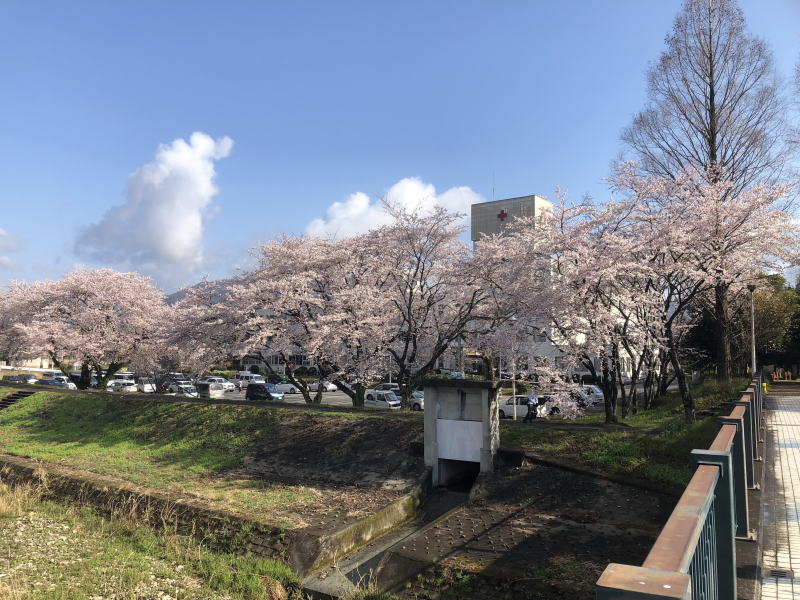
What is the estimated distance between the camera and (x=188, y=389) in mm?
42094

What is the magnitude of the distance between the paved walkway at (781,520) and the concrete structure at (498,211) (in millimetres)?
70571

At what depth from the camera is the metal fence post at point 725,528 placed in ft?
11.8

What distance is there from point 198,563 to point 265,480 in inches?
183

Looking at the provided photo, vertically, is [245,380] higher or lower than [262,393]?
lower

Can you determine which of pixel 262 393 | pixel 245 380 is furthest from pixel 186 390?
pixel 245 380

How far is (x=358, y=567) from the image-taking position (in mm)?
10375

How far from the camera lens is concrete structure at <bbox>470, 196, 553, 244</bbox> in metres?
81.7

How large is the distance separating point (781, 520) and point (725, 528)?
4527 millimetres

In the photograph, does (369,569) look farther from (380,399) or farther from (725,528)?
(380,399)

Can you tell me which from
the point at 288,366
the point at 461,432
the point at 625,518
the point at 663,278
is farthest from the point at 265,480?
the point at 663,278

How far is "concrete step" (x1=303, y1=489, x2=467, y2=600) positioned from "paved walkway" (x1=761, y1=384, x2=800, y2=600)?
6.17 meters

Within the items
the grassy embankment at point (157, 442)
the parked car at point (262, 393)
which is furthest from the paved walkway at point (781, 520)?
the parked car at point (262, 393)

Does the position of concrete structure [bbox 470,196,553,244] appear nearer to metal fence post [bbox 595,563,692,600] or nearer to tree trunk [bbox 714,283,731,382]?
tree trunk [bbox 714,283,731,382]

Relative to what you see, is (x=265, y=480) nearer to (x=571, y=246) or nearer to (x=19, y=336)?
(x=571, y=246)
